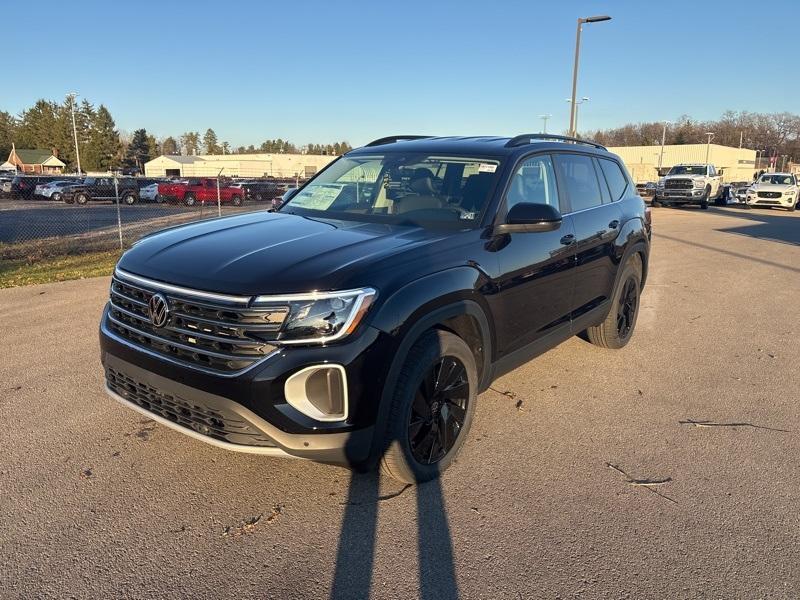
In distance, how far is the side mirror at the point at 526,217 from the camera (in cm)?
361

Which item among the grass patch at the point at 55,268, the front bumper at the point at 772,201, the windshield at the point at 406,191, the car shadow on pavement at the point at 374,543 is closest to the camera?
the car shadow on pavement at the point at 374,543

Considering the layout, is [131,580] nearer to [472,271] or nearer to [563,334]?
[472,271]

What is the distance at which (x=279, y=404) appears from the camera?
267 cm

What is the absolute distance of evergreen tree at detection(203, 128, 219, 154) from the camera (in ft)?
482

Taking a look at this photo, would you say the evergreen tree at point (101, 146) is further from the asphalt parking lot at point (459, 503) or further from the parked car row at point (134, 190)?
the asphalt parking lot at point (459, 503)

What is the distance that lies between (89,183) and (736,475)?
37.0 metres

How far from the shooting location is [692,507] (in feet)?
10.2

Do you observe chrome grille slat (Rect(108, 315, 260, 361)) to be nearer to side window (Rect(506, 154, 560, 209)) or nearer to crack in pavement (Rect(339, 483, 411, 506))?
crack in pavement (Rect(339, 483, 411, 506))

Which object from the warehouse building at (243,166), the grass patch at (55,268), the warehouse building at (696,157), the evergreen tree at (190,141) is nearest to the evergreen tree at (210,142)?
the evergreen tree at (190,141)

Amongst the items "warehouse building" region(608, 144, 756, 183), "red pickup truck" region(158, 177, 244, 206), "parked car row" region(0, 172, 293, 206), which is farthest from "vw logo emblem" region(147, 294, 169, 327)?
"warehouse building" region(608, 144, 756, 183)

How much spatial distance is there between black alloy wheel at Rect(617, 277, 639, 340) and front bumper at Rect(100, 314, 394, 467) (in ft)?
11.6

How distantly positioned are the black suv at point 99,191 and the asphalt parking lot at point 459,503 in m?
31.1

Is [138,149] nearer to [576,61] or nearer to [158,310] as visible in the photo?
[576,61]

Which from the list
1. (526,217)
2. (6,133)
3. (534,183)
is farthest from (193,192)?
(6,133)
